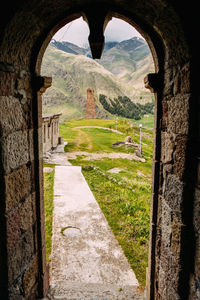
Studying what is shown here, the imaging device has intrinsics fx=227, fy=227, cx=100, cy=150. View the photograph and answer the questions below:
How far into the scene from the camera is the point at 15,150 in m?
2.30

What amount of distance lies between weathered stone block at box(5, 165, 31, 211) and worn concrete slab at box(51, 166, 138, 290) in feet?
6.03

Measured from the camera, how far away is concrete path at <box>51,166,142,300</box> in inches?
141

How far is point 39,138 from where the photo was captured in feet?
9.27

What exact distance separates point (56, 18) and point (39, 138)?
4.50ft

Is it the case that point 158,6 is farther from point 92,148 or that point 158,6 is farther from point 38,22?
point 92,148

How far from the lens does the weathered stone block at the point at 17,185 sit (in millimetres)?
2193

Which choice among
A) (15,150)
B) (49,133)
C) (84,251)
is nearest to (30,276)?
(15,150)

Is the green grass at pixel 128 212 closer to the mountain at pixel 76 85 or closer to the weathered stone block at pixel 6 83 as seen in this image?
the weathered stone block at pixel 6 83

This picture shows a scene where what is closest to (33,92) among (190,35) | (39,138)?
(39,138)

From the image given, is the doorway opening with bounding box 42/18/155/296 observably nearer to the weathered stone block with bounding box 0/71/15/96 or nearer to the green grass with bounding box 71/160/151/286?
the green grass with bounding box 71/160/151/286

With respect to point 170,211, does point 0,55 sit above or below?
above

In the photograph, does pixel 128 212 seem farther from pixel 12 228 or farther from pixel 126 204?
pixel 12 228

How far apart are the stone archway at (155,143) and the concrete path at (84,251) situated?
30.1 inches

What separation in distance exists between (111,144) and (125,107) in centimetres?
4636
